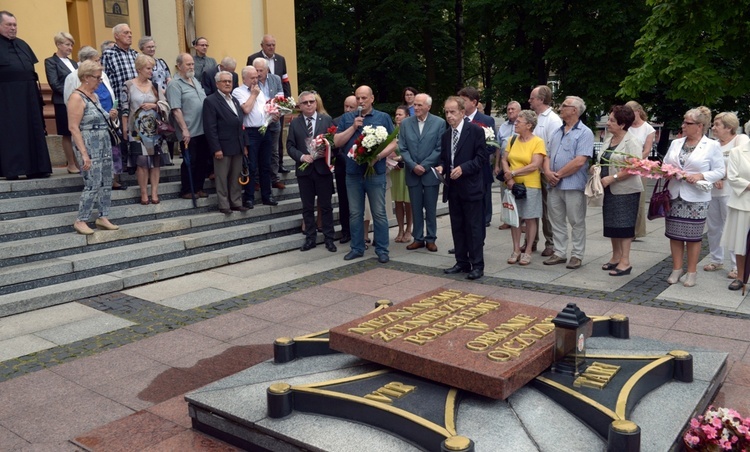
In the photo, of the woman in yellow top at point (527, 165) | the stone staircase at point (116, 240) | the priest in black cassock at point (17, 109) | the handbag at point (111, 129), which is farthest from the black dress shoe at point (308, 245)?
the priest in black cassock at point (17, 109)

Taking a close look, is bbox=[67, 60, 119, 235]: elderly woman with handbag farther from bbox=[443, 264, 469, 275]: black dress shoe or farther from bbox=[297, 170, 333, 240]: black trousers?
bbox=[443, 264, 469, 275]: black dress shoe

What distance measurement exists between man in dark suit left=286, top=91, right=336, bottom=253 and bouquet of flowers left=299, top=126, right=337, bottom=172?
0.05 feet

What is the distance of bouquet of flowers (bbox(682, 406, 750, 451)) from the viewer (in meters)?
3.61

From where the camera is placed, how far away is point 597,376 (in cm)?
427

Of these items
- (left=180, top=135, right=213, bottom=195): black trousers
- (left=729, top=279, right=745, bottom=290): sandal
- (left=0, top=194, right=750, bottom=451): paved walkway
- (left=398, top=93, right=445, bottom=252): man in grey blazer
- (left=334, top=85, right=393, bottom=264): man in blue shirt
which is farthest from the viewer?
(left=180, top=135, right=213, bottom=195): black trousers

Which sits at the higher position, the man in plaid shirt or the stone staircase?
the man in plaid shirt

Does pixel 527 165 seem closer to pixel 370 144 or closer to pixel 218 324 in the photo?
pixel 370 144

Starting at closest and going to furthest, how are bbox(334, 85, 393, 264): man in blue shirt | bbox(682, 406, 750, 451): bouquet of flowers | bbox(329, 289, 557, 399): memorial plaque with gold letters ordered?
bbox(682, 406, 750, 451): bouquet of flowers, bbox(329, 289, 557, 399): memorial plaque with gold letters, bbox(334, 85, 393, 264): man in blue shirt

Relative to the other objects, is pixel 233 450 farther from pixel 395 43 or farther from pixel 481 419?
pixel 395 43

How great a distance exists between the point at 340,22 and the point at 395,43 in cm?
356

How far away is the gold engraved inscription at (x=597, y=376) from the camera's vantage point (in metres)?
4.18

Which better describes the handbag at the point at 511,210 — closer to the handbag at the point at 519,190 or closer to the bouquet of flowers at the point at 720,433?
the handbag at the point at 519,190

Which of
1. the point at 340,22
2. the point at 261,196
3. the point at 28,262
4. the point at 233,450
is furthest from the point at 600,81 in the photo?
the point at 233,450

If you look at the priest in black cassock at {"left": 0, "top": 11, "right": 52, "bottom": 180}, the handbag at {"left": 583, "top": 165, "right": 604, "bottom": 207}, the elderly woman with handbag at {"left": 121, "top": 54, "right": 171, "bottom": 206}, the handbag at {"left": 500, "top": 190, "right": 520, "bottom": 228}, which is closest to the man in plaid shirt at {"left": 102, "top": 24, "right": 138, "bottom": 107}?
the elderly woman with handbag at {"left": 121, "top": 54, "right": 171, "bottom": 206}
